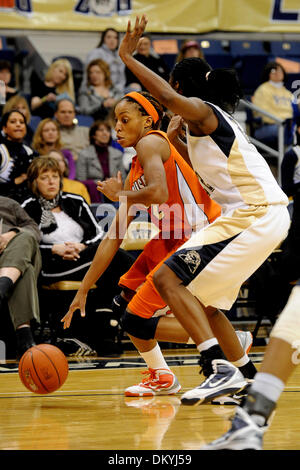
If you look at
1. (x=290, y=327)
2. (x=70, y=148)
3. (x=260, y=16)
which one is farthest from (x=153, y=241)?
(x=260, y=16)

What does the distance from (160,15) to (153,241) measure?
23.0ft

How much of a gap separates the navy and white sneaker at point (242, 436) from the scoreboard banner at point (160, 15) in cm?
853

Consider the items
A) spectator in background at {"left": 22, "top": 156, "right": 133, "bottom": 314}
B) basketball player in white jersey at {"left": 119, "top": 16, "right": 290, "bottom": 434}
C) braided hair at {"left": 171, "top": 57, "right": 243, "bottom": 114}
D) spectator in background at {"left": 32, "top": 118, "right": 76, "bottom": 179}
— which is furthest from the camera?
spectator in background at {"left": 32, "top": 118, "right": 76, "bottom": 179}

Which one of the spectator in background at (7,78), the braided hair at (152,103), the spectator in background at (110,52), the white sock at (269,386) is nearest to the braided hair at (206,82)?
the braided hair at (152,103)

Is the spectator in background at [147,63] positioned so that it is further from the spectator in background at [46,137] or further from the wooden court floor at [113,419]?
the wooden court floor at [113,419]

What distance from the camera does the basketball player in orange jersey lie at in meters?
3.86

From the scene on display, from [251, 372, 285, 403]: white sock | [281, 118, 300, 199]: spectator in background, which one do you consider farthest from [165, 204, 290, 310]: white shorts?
[281, 118, 300, 199]: spectator in background

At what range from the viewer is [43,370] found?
12.2 feet

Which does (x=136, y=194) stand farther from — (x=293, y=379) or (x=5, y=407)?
(x=293, y=379)

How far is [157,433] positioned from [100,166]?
506 centimetres

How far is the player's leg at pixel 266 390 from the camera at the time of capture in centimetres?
229

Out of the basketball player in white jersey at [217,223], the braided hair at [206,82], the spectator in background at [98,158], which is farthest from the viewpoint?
the spectator in background at [98,158]

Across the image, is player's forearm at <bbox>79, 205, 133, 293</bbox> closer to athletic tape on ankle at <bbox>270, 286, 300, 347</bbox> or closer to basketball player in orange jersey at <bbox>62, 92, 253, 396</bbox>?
basketball player in orange jersey at <bbox>62, 92, 253, 396</bbox>

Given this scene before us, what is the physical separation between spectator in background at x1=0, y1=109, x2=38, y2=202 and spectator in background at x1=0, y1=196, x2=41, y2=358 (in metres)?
0.49
